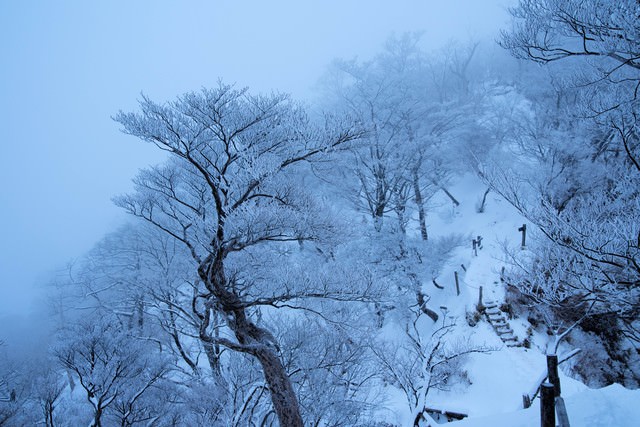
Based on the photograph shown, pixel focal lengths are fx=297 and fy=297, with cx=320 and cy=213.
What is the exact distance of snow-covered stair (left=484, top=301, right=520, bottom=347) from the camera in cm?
848

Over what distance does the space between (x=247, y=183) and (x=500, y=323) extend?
8.90m

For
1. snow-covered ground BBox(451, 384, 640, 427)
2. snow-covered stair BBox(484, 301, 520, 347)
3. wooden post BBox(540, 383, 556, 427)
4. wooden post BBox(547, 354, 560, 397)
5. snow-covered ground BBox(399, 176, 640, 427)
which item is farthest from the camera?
snow-covered stair BBox(484, 301, 520, 347)

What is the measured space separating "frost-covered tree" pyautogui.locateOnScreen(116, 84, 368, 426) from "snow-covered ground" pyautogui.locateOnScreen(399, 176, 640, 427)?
3.23 meters

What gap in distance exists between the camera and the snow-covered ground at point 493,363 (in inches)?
153

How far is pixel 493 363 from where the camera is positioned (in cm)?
806

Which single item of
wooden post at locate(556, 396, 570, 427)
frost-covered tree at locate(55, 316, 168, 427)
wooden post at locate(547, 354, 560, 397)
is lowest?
wooden post at locate(556, 396, 570, 427)

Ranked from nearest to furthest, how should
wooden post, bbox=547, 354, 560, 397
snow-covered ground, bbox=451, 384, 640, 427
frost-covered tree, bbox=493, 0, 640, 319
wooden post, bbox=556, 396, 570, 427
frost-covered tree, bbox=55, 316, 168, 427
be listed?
wooden post, bbox=556, 396, 570, 427 → frost-covered tree, bbox=493, 0, 640, 319 → snow-covered ground, bbox=451, 384, 640, 427 → wooden post, bbox=547, 354, 560, 397 → frost-covered tree, bbox=55, 316, 168, 427

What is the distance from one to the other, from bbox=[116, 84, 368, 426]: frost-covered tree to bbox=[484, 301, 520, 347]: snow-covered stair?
6904mm

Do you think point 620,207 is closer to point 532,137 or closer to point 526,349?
point 526,349

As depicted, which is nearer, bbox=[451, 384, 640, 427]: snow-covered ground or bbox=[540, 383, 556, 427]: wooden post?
bbox=[540, 383, 556, 427]: wooden post

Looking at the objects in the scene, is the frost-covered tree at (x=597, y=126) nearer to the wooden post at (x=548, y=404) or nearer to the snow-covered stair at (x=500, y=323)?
the wooden post at (x=548, y=404)

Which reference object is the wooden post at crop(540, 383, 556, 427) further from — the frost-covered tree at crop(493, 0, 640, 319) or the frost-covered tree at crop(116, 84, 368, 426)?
the frost-covered tree at crop(116, 84, 368, 426)

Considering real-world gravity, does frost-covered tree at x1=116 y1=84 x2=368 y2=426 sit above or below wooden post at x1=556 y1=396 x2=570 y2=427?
above

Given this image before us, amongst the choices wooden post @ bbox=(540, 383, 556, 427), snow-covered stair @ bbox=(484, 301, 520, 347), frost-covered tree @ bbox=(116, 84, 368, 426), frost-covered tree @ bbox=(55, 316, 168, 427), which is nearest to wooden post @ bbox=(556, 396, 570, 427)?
wooden post @ bbox=(540, 383, 556, 427)
